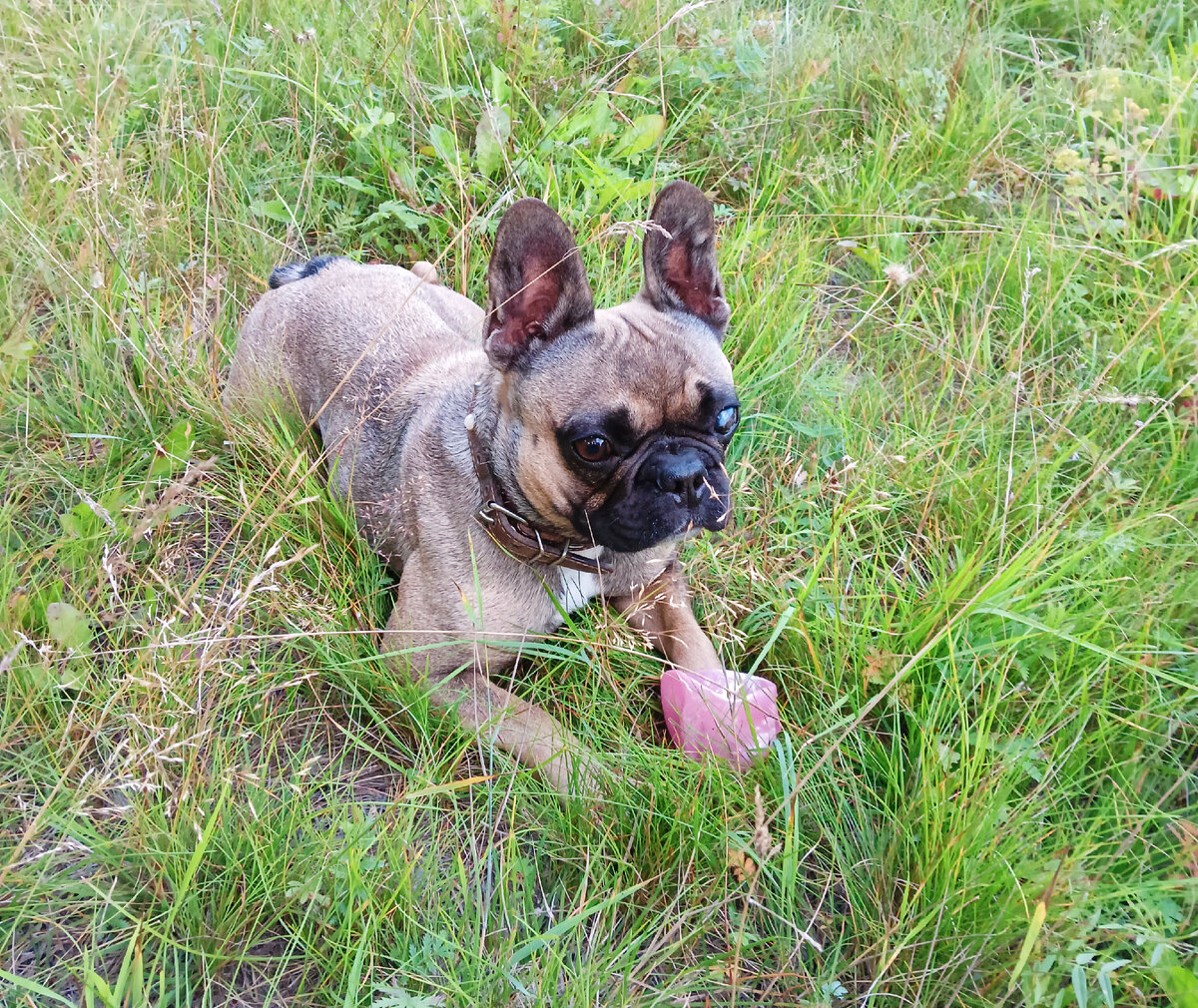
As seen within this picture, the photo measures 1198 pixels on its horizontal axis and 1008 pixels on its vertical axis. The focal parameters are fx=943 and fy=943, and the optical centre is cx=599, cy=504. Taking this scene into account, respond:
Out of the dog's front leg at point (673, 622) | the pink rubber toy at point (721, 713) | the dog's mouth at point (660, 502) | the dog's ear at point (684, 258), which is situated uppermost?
the dog's ear at point (684, 258)

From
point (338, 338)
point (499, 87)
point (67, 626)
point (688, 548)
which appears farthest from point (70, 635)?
point (499, 87)

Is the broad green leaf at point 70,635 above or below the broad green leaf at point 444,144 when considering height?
below

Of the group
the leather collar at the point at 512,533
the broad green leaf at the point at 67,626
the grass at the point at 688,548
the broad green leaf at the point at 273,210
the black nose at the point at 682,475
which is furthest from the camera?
the broad green leaf at the point at 273,210

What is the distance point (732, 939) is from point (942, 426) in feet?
6.92

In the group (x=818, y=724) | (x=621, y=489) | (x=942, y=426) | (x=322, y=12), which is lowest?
(x=818, y=724)

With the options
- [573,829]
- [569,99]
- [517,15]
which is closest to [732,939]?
[573,829]

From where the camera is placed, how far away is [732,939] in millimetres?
2305

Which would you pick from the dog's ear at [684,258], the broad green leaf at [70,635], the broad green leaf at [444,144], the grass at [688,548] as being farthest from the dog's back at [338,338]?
the broad green leaf at [70,635]

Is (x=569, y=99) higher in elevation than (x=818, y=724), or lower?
higher

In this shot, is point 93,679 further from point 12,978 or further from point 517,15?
point 517,15

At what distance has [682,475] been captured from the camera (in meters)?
2.66

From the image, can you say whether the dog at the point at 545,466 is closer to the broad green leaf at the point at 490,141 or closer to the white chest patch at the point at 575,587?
the white chest patch at the point at 575,587

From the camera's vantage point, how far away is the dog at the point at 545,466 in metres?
A: 2.75

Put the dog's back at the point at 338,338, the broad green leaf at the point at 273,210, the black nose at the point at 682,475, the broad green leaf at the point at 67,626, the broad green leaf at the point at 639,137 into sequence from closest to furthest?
the broad green leaf at the point at 67,626, the black nose at the point at 682,475, the dog's back at the point at 338,338, the broad green leaf at the point at 273,210, the broad green leaf at the point at 639,137
